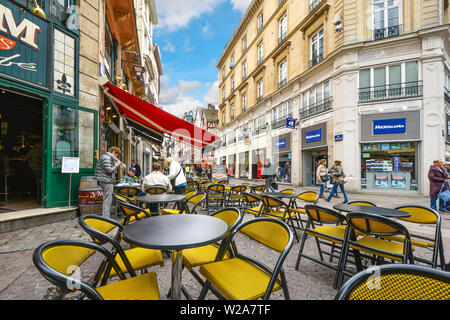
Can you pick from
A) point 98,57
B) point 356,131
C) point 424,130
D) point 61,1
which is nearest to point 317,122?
point 356,131

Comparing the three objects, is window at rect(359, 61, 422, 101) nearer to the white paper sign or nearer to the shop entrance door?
the white paper sign

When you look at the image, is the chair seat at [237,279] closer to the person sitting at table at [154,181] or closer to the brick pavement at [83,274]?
the brick pavement at [83,274]

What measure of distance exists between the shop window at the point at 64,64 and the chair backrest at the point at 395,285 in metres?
6.74

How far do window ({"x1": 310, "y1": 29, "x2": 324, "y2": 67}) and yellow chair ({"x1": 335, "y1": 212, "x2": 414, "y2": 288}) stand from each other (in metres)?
15.5

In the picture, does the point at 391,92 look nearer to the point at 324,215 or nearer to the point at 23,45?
the point at 324,215

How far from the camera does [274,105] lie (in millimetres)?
20266

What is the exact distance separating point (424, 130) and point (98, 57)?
1449 centimetres

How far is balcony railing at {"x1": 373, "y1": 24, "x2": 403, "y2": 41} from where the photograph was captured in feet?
38.4

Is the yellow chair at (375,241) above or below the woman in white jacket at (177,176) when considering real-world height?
below

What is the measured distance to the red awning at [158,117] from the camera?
6.50 m

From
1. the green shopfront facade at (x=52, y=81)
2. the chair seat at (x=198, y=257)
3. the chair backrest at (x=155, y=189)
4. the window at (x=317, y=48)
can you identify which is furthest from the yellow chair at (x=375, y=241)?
the window at (x=317, y=48)

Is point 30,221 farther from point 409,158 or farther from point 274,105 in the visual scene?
point 274,105

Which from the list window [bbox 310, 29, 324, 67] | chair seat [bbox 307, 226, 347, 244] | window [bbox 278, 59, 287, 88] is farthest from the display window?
chair seat [bbox 307, 226, 347, 244]
